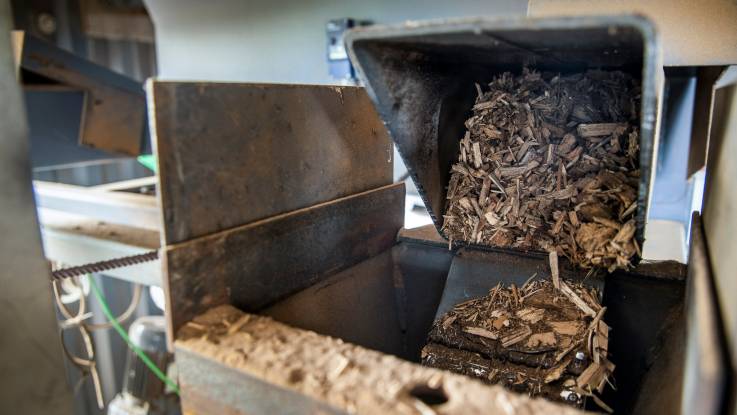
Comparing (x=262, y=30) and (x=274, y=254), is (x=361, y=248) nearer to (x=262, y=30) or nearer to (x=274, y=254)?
(x=274, y=254)

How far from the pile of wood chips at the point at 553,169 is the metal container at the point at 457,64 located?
0.15 ft

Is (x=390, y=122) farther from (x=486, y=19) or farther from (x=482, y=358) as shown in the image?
(x=482, y=358)

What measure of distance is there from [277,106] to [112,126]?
2154 mm

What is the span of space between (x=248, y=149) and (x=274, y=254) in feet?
0.82

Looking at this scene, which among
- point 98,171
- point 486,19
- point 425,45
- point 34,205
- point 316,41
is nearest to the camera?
point 486,19

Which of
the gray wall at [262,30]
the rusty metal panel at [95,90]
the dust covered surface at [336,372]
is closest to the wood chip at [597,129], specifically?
the dust covered surface at [336,372]

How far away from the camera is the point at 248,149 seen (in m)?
1.06

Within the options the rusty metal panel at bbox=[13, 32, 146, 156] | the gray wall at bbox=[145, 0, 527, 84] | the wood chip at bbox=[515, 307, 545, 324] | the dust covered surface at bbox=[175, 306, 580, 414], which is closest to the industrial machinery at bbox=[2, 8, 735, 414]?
the dust covered surface at bbox=[175, 306, 580, 414]

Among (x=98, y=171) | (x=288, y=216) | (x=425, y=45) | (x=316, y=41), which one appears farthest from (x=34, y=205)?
(x=98, y=171)

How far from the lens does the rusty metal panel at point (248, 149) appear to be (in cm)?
91

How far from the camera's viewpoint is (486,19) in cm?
78

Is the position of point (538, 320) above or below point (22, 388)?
above

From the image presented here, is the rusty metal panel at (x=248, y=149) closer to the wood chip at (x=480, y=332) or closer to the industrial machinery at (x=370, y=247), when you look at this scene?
the industrial machinery at (x=370, y=247)

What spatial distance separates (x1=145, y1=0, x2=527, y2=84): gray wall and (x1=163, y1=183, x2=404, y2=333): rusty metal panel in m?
1.54
